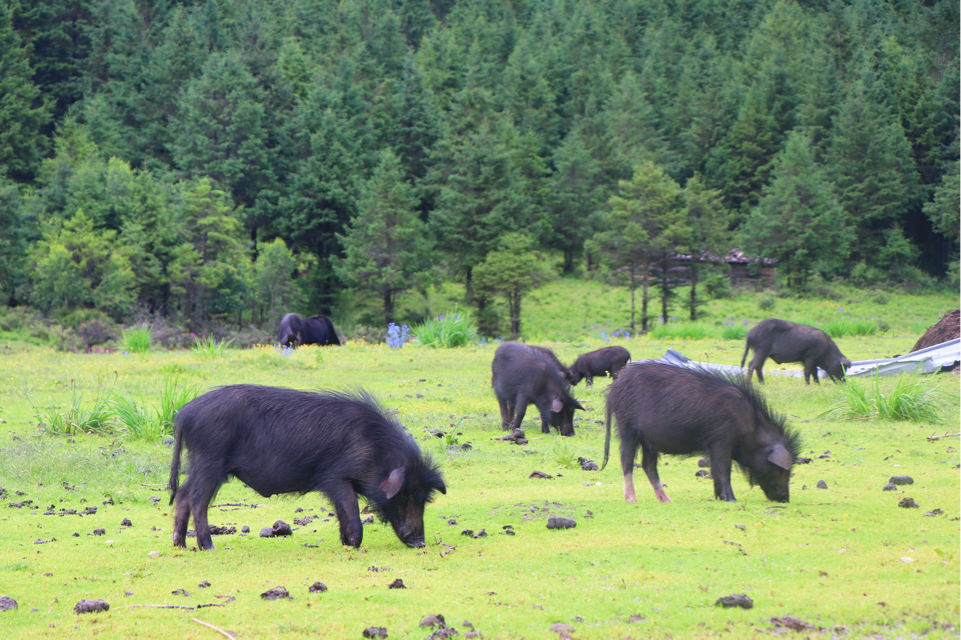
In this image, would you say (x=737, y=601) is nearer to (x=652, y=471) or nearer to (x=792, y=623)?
(x=792, y=623)

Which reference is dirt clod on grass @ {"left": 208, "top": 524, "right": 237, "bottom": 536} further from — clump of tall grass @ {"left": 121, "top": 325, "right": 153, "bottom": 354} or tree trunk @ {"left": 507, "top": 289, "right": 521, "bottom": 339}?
tree trunk @ {"left": 507, "top": 289, "right": 521, "bottom": 339}

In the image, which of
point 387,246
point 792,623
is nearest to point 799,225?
point 387,246

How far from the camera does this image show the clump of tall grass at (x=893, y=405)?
510 inches

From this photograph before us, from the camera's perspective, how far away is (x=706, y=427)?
7.66 meters

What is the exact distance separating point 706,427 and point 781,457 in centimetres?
64

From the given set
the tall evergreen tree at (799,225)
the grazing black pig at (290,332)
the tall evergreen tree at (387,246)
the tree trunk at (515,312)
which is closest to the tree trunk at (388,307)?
the tall evergreen tree at (387,246)

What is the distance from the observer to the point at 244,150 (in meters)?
57.3

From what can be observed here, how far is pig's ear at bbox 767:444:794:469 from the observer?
293 inches

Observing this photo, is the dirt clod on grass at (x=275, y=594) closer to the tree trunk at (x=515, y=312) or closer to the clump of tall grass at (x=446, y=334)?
the clump of tall grass at (x=446, y=334)

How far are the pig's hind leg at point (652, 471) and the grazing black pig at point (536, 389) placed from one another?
4.21 m

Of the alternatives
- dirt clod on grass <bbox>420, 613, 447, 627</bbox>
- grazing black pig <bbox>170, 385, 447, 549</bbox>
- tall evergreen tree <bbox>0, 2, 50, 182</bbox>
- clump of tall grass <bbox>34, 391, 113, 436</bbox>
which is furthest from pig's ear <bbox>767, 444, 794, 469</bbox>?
tall evergreen tree <bbox>0, 2, 50, 182</bbox>

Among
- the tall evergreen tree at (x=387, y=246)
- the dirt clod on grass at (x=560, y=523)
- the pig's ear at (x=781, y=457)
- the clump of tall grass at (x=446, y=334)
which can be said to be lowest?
the clump of tall grass at (x=446, y=334)

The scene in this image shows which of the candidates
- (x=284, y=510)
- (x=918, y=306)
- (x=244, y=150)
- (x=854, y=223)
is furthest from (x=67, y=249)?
(x=854, y=223)

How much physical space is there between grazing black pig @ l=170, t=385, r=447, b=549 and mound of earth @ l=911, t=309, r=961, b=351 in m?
15.9
